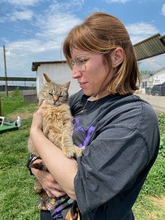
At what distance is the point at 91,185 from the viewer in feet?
3.68

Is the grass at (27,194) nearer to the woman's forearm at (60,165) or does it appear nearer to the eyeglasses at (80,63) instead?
the woman's forearm at (60,165)

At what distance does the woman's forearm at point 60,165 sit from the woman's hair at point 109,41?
50 centimetres

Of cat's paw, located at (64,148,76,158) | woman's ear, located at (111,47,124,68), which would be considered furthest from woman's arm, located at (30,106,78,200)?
→ woman's ear, located at (111,47,124,68)

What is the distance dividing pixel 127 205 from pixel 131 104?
588mm

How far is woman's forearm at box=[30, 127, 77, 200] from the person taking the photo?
122 centimetres

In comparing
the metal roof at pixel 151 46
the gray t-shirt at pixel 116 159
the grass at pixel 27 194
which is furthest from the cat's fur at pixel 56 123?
the metal roof at pixel 151 46

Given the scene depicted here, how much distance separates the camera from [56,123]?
2123 millimetres

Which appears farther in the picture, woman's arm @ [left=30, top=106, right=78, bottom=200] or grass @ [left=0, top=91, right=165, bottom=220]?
grass @ [left=0, top=91, right=165, bottom=220]

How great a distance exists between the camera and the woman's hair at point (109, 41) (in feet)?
4.48

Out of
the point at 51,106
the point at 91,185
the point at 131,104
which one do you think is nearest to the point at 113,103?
the point at 131,104

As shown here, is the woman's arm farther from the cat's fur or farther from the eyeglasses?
the eyeglasses

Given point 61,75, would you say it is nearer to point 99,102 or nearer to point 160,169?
point 160,169

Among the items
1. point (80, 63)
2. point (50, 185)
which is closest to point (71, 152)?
point (50, 185)

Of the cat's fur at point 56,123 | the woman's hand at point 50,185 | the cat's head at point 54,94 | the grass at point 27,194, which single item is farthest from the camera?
the grass at point 27,194
